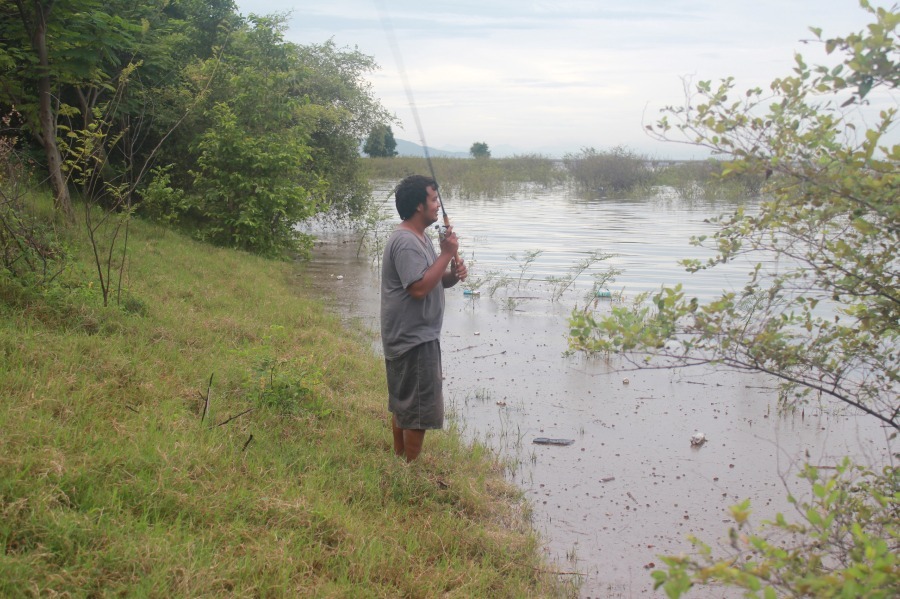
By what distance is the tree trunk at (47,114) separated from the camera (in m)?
8.25

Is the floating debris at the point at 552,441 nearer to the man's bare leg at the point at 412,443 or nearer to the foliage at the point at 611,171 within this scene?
the man's bare leg at the point at 412,443

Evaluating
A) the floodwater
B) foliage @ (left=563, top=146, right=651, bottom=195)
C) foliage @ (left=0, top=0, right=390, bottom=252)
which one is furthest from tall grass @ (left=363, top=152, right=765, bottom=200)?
the floodwater

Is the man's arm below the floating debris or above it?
above

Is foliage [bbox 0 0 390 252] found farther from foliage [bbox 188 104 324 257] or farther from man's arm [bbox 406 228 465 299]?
man's arm [bbox 406 228 465 299]

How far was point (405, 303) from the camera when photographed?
4.31 meters

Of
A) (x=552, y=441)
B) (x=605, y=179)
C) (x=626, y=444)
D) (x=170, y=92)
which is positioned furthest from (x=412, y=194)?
(x=605, y=179)

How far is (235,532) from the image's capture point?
3.40 metres

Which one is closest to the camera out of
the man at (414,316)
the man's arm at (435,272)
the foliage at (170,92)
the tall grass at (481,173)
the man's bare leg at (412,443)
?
the man's arm at (435,272)

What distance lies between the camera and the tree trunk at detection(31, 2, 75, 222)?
27.1 ft

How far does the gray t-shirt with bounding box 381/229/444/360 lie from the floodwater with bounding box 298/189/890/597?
1.31 meters

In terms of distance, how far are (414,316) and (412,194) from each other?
68cm

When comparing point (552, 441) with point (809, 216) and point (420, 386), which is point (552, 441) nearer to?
point (420, 386)

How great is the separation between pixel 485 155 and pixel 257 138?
40.8 metres

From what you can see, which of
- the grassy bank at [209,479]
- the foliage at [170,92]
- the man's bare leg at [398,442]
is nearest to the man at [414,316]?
the man's bare leg at [398,442]
